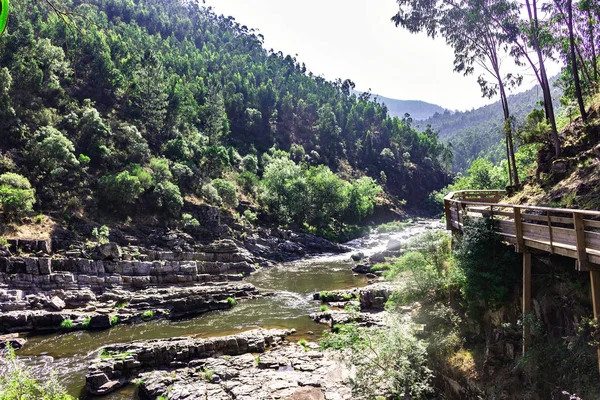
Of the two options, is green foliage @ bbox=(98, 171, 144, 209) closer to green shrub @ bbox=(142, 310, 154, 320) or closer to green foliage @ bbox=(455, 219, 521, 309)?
green shrub @ bbox=(142, 310, 154, 320)

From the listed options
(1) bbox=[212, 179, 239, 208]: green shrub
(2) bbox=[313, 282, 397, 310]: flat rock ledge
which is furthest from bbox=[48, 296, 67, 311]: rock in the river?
(1) bbox=[212, 179, 239, 208]: green shrub

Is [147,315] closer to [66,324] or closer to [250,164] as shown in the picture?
[66,324]

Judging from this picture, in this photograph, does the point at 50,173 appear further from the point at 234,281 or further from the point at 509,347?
the point at 509,347

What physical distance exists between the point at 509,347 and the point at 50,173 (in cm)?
5108

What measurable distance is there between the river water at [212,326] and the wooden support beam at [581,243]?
59.1 feet

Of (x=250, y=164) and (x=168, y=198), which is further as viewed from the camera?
(x=250, y=164)

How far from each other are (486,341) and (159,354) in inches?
671

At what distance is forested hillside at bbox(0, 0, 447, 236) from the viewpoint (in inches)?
1841

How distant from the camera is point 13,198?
3625cm

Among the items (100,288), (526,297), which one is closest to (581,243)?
(526,297)

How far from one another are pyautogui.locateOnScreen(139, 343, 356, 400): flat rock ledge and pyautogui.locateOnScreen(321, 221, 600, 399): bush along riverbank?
7.01 feet

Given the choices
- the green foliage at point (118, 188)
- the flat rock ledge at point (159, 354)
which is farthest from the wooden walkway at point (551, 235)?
the green foliage at point (118, 188)

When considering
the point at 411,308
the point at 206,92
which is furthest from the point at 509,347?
the point at 206,92

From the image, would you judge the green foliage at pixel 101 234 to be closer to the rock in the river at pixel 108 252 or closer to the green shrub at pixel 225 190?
the rock in the river at pixel 108 252
